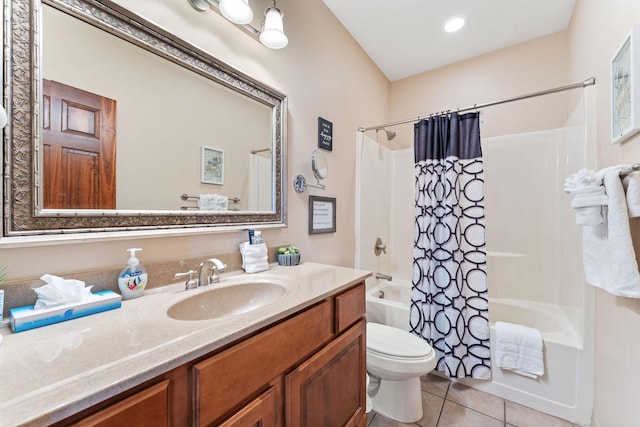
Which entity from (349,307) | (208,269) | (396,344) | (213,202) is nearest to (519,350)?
(396,344)

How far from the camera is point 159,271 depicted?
1007 mm

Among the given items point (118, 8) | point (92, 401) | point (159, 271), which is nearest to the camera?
point (92, 401)

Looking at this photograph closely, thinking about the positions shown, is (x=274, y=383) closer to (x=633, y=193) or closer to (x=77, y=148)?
(x=77, y=148)

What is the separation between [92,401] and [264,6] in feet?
5.61

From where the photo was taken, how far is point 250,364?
2.37ft

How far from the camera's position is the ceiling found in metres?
1.84

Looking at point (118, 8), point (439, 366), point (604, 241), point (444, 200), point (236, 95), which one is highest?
point (118, 8)

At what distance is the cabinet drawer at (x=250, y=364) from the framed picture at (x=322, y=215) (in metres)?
0.81

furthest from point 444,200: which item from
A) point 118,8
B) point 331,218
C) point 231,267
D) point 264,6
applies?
point 118,8

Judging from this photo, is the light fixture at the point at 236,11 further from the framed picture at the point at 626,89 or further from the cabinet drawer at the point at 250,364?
the framed picture at the point at 626,89

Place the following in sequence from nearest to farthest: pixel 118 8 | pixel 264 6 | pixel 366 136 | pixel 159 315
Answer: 1. pixel 159 315
2. pixel 118 8
3. pixel 264 6
4. pixel 366 136

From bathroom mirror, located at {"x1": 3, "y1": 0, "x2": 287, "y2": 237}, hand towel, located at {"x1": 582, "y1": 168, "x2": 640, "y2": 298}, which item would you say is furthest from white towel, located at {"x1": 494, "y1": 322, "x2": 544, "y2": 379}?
bathroom mirror, located at {"x1": 3, "y1": 0, "x2": 287, "y2": 237}

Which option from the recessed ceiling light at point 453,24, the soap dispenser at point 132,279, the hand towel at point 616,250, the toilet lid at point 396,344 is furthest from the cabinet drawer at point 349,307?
the recessed ceiling light at point 453,24

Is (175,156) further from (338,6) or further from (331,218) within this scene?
(338,6)
